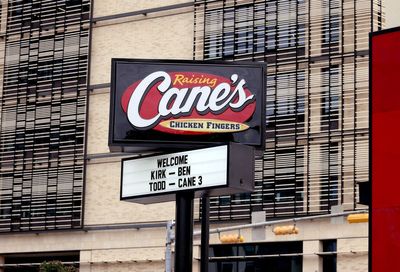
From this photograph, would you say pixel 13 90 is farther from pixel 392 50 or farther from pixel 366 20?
pixel 392 50

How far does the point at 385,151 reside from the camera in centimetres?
2277

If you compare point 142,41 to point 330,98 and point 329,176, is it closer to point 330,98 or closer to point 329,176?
point 330,98

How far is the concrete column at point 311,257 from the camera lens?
Result: 5484 centimetres

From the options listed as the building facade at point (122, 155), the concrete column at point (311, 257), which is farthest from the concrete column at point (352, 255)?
the concrete column at point (311, 257)

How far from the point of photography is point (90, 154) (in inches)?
2510

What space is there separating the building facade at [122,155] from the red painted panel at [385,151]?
30.4 m

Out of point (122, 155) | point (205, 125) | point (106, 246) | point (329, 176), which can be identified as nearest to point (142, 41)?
point (122, 155)

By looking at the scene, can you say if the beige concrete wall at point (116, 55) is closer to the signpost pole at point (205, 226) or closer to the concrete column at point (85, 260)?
the concrete column at point (85, 260)

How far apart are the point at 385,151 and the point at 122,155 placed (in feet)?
129

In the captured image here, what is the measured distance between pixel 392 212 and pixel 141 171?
622 centimetres

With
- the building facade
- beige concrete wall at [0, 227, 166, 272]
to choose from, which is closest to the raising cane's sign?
the building facade

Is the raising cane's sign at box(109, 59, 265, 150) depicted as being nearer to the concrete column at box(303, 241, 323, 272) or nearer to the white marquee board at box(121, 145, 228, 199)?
the white marquee board at box(121, 145, 228, 199)

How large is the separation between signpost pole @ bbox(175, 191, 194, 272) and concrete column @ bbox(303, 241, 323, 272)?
30.6m

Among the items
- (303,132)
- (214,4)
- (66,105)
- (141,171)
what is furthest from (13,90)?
(141,171)
